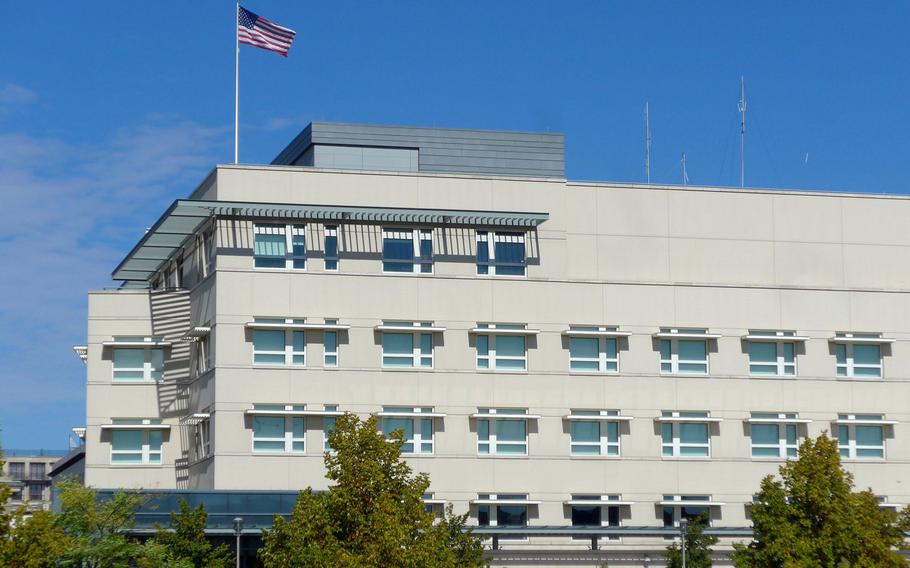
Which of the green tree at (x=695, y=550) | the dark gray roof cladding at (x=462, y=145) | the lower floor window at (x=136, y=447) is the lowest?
the green tree at (x=695, y=550)

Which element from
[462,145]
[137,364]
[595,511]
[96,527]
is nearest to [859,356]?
[595,511]

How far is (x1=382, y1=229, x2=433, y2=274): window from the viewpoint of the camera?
68.4 metres

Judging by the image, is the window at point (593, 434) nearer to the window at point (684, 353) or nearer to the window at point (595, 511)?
the window at point (595, 511)

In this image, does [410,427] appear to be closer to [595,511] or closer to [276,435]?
[276,435]

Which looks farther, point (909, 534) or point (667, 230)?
point (667, 230)

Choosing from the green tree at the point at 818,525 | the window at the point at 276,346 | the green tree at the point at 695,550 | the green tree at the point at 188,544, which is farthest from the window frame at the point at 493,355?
the green tree at the point at 188,544

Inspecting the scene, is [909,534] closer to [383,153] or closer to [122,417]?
[383,153]

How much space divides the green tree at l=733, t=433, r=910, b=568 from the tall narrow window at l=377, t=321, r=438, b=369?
1648 centimetres

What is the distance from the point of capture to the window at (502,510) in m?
67.0

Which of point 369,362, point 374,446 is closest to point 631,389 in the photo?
point 369,362

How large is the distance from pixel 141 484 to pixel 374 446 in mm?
25284

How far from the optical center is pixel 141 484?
7150 centimetres

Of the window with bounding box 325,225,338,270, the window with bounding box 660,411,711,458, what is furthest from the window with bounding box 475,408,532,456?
the window with bounding box 325,225,338,270

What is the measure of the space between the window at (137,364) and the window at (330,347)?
9.73 metres
